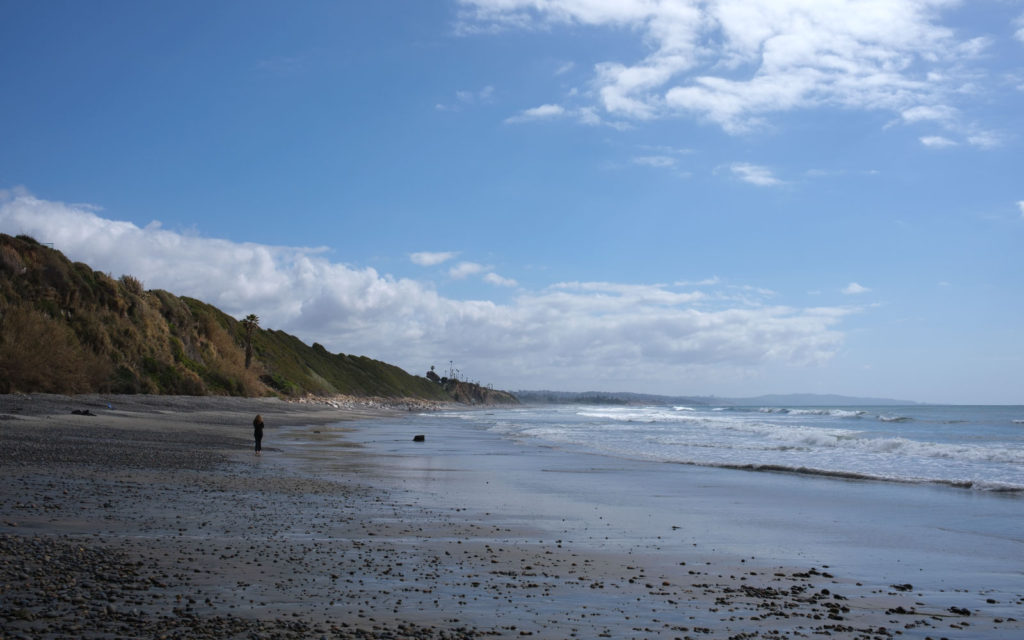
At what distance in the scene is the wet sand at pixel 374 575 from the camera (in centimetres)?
588

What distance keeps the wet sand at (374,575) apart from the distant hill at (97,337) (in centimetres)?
2737

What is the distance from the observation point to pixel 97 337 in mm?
45812

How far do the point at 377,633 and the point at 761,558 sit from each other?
5.86 m

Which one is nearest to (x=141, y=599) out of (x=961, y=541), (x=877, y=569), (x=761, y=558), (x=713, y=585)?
(x=713, y=585)

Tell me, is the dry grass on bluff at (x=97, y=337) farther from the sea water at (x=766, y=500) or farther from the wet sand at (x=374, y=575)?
the wet sand at (x=374, y=575)

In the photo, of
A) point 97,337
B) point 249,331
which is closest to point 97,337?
point 97,337

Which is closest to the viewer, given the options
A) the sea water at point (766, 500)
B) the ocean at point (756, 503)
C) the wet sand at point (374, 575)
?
the wet sand at point (374, 575)

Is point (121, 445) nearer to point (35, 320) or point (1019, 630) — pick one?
point (1019, 630)

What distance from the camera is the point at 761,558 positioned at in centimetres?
948

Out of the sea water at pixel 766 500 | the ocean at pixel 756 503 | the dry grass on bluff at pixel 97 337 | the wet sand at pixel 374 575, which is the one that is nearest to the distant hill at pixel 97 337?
the dry grass on bluff at pixel 97 337

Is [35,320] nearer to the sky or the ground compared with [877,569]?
nearer to the sky

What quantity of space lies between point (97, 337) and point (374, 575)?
45.7m

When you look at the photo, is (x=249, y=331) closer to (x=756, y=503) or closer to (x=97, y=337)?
(x=97, y=337)

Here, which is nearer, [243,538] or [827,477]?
[243,538]
